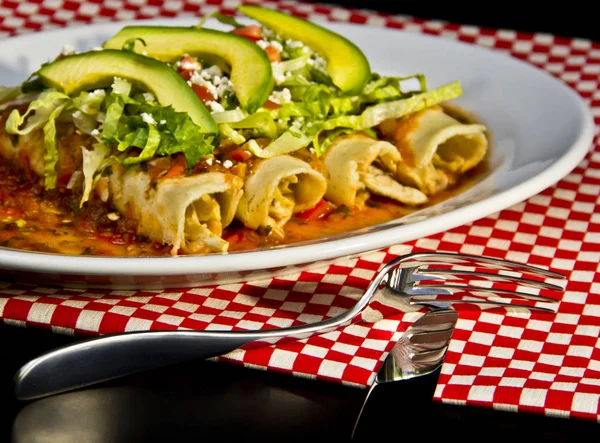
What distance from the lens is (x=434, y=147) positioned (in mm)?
3662

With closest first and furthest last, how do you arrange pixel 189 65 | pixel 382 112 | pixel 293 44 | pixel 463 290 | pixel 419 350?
pixel 419 350 < pixel 463 290 < pixel 189 65 < pixel 382 112 < pixel 293 44

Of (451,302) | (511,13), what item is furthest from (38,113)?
(511,13)

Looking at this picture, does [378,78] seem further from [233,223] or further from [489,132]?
[233,223]

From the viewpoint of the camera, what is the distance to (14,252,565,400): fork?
2467 mm

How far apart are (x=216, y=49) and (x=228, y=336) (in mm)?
1390

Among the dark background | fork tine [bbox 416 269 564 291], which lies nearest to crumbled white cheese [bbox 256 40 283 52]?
fork tine [bbox 416 269 564 291]

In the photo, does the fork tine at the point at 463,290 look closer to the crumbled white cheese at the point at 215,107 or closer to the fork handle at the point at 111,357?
the fork handle at the point at 111,357

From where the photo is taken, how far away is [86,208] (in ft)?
11.1

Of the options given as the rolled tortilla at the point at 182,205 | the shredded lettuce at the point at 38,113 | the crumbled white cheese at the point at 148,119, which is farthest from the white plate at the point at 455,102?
the shredded lettuce at the point at 38,113

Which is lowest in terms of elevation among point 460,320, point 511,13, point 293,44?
point 511,13

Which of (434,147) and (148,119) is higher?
(148,119)

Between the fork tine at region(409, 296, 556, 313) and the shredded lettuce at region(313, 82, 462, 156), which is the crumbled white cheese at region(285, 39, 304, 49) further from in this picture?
the fork tine at region(409, 296, 556, 313)

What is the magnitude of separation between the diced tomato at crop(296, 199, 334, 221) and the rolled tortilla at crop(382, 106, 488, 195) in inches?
13.1

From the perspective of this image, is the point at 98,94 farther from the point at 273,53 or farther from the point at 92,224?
the point at 273,53
